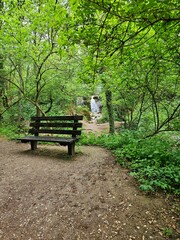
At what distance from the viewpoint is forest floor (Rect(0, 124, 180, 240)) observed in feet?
7.00

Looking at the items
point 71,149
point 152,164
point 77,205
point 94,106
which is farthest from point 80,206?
point 94,106

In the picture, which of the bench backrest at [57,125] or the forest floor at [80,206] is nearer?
the forest floor at [80,206]

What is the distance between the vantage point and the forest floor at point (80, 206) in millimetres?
2133

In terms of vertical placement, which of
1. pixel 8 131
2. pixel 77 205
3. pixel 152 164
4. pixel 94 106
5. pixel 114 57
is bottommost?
pixel 77 205

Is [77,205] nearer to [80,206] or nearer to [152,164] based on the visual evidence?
[80,206]

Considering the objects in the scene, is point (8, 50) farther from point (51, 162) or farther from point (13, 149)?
point (51, 162)

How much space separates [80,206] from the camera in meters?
2.63

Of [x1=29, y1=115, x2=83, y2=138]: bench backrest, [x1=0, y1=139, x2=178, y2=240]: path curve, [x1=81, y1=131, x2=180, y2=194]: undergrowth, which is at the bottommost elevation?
[x1=0, y1=139, x2=178, y2=240]: path curve

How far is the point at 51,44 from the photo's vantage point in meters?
6.58

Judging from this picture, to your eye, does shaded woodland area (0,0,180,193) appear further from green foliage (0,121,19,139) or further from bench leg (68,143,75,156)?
bench leg (68,143,75,156)

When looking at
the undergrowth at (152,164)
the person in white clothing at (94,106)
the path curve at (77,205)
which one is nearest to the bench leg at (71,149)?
the path curve at (77,205)

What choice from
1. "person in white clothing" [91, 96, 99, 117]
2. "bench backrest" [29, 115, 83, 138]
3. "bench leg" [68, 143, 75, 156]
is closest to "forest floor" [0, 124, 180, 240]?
"bench leg" [68, 143, 75, 156]

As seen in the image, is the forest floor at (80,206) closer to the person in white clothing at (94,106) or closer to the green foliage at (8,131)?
the green foliage at (8,131)

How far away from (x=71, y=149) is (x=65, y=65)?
4.84 m
